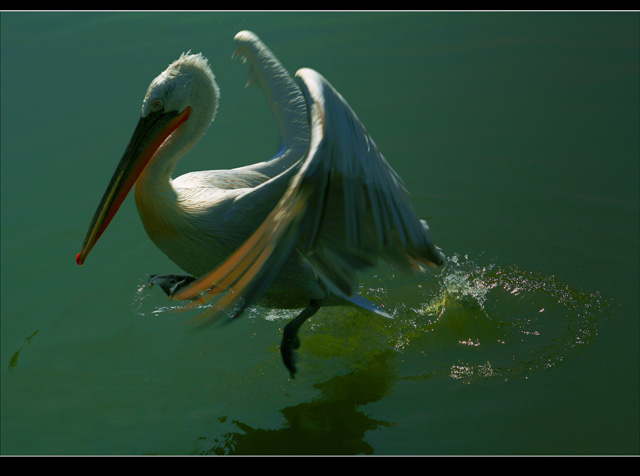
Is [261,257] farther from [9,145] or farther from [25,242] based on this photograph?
[9,145]

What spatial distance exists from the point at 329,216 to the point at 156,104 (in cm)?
92

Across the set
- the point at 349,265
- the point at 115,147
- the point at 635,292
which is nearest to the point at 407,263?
the point at 349,265

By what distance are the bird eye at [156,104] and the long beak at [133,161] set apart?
0.08 ft

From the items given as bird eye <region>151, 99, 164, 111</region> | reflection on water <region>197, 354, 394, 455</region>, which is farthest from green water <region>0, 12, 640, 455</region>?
bird eye <region>151, 99, 164, 111</region>

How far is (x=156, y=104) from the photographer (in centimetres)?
308

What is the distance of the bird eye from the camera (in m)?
3.07

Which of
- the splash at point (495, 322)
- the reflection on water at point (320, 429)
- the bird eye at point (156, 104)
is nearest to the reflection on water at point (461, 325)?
the splash at point (495, 322)

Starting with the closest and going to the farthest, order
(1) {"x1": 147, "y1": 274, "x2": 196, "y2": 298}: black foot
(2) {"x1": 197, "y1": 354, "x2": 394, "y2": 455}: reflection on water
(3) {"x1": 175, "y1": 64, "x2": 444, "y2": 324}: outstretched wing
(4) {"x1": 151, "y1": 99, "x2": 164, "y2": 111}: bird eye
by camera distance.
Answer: (3) {"x1": 175, "y1": 64, "x2": 444, "y2": 324}: outstretched wing → (2) {"x1": 197, "y1": 354, "x2": 394, "y2": 455}: reflection on water → (4) {"x1": 151, "y1": 99, "x2": 164, "y2": 111}: bird eye → (1) {"x1": 147, "y1": 274, "x2": 196, "y2": 298}: black foot

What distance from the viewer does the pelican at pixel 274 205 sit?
2369 millimetres

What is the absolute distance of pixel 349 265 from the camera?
2.92 m

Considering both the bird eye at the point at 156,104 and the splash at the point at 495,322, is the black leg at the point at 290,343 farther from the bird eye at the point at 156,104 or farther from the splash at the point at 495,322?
the bird eye at the point at 156,104

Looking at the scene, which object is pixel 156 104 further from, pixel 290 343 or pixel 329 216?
pixel 290 343

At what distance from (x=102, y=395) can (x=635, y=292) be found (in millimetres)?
2611

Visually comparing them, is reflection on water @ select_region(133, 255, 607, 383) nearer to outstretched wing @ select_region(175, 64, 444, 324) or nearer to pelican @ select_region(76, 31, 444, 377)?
pelican @ select_region(76, 31, 444, 377)
